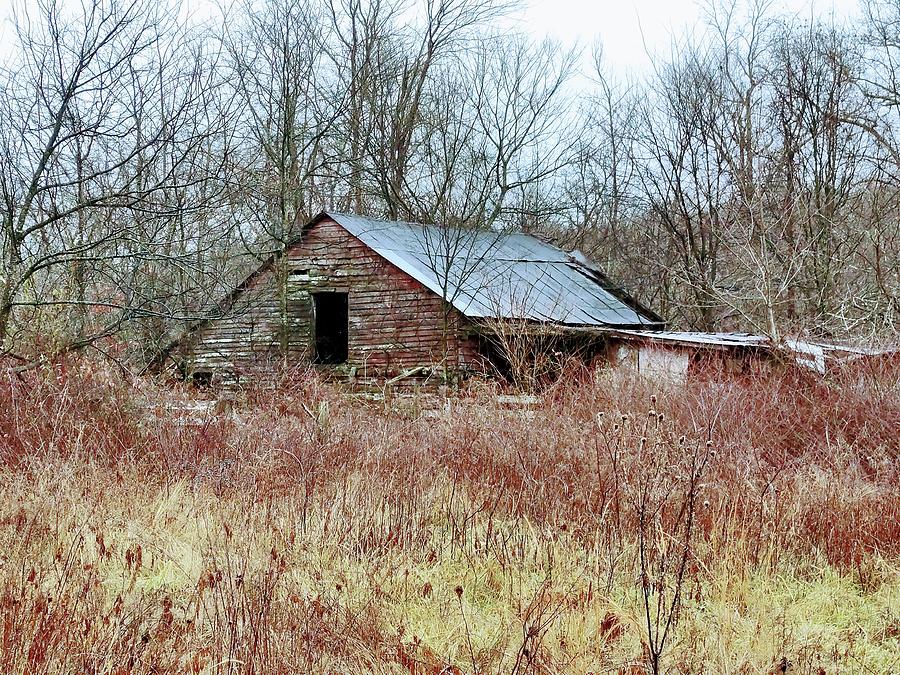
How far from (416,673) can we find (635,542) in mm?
2242

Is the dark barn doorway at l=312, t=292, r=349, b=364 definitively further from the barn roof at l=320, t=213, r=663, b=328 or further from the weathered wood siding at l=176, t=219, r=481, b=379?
the barn roof at l=320, t=213, r=663, b=328

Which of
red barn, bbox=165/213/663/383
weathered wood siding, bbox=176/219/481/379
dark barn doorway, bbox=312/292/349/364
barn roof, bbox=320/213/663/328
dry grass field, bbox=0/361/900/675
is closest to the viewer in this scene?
dry grass field, bbox=0/361/900/675

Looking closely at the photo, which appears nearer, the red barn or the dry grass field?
the dry grass field

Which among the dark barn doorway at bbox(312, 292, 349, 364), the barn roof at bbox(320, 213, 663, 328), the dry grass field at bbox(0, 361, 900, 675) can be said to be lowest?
the dry grass field at bbox(0, 361, 900, 675)

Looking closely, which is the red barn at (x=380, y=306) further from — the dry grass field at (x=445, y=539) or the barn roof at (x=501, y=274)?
the dry grass field at (x=445, y=539)

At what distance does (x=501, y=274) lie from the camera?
1781 cm

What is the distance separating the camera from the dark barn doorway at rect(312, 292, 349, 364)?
2028 cm

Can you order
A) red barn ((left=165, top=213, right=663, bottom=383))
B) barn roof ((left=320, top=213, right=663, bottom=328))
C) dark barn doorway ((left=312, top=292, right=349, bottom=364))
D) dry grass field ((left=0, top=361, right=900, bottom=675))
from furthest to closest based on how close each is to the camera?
dark barn doorway ((left=312, top=292, right=349, bottom=364)) < barn roof ((left=320, top=213, right=663, bottom=328)) < red barn ((left=165, top=213, right=663, bottom=383)) < dry grass field ((left=0, top=361, right=900, bottom=675))

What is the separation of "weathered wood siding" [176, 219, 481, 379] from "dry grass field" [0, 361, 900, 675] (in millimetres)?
7640

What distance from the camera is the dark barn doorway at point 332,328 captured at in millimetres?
20281

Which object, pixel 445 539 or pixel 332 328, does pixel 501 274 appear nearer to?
pixel 332 328

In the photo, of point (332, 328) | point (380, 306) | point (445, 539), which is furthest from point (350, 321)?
point (445, 539)

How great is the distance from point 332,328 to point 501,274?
494 cm

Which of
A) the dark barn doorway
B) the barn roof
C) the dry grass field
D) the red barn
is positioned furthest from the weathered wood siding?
the dry grass field
